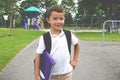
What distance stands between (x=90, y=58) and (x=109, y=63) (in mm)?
1630

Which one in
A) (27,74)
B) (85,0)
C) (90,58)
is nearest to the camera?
(27,74)

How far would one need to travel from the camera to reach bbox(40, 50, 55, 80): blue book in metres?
5.11

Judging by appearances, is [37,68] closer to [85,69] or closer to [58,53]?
[58,53]

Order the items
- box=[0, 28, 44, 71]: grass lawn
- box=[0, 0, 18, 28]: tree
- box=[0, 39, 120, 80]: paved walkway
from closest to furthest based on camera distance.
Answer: box=[0, 39, 120, 80]: paved walkway, box=[0, 28, 44, 71]: grass lawn, box=[0, 0, 18, 28]: tree

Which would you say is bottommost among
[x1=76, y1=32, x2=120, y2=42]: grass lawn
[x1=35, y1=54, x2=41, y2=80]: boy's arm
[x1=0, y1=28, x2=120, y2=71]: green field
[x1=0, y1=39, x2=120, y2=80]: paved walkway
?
[x1=76, y1=32, x2=120, y2=42]: grass lawn

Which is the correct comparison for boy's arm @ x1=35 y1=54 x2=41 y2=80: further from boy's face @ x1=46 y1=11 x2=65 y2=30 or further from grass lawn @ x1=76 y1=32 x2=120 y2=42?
grass lawn @ x1=76 y1=32 x2=120 y2=42

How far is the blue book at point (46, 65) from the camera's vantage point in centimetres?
511

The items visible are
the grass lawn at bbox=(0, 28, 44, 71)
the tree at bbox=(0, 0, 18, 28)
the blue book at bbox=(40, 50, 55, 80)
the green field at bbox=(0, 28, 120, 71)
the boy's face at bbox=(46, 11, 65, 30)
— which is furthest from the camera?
the tree at bbox=(0, 0, 18, 28)

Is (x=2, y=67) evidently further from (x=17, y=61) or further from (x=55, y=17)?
(x=55, y=17)

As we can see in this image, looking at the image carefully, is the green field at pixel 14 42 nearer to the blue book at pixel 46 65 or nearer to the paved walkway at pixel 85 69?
the paved walkway at pixel 85 69

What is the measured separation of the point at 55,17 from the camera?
17.4 ft

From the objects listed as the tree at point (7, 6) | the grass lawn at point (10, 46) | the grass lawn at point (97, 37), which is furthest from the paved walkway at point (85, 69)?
the tree at point (7, 6)

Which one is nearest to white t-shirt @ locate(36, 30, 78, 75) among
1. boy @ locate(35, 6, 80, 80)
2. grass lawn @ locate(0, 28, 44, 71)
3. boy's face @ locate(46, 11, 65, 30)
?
boy @ locate(35, 6, 80, 80)

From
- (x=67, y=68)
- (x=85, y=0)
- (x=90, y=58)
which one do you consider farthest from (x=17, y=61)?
(x=85, y=0)
